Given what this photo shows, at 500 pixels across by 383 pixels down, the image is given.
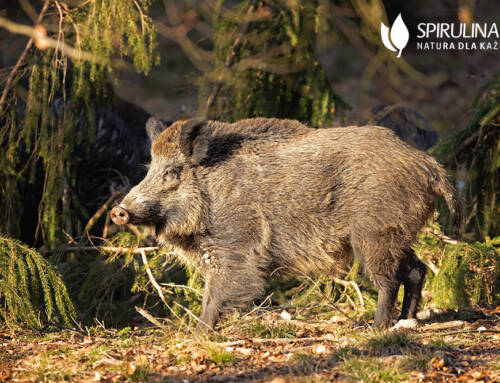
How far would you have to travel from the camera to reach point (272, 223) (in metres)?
4.88

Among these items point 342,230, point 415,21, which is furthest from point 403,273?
point 415,21

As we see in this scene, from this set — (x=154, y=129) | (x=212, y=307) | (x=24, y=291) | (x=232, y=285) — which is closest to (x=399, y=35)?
(x=154, y=129)

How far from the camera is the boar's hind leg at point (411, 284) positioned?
198 inches

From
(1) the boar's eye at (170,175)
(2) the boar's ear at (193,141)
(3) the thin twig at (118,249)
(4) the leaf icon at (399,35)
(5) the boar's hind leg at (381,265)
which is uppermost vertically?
(4) the leaf icon at (399,35)

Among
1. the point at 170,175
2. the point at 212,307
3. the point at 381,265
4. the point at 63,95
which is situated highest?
the point at 63,95

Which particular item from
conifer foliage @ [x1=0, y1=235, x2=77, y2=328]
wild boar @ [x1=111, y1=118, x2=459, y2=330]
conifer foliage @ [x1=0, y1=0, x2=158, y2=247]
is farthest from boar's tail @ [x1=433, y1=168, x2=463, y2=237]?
conifer foliage @ [x1=0, y1=235, x2=77, y2=328]

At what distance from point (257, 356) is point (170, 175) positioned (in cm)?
166

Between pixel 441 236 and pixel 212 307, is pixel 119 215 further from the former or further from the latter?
pixel 441 236

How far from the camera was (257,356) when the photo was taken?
402 centimetres

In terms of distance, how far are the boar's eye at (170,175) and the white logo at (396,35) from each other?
285 centimetres

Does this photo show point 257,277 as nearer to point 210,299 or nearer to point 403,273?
point 210,299

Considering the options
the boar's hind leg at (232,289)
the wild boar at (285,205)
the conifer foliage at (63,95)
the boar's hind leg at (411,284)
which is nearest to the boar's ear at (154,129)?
the wild boar at (285,205)

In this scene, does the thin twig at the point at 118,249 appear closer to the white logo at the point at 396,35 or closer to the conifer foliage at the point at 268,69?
the conifer foliage at the point at 268,69

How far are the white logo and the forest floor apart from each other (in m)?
3.27
